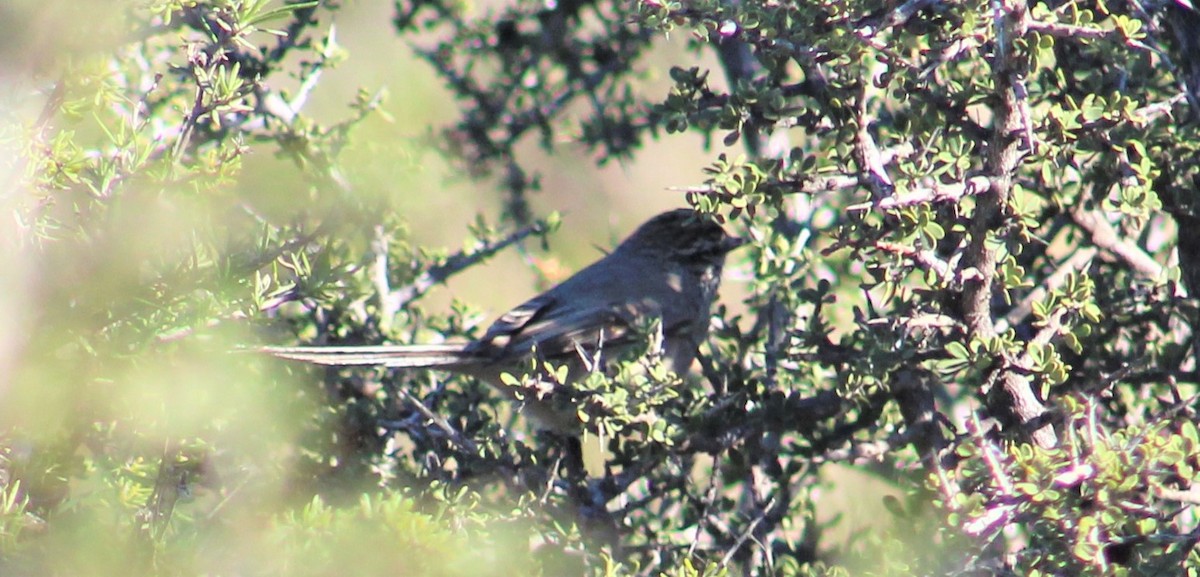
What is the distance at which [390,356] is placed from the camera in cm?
428

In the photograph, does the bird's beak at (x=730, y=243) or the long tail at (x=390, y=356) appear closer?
the long tail at (x=390, y=356)

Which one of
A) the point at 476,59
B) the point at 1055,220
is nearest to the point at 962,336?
the point at 1055,220

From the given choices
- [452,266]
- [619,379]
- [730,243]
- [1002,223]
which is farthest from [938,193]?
[730,243]

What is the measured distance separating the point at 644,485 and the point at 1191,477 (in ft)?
7.68

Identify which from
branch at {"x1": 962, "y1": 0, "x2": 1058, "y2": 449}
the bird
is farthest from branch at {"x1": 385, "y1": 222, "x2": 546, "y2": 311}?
branch at {"x1": 962, "y1": 0, "x2": 1058, "y2": 449}

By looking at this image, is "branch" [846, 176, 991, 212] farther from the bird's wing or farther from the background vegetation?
the bird's wing

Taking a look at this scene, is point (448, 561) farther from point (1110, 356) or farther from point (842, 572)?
point (1110, 356)

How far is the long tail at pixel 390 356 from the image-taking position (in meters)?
4.08

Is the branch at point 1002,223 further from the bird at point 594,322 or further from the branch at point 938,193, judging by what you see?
the bird at point 594,322

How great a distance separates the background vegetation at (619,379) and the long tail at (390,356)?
0.34 feet

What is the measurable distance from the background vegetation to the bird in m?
0.14

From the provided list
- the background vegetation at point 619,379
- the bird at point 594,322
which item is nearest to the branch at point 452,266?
the background vegetation at point 619,379

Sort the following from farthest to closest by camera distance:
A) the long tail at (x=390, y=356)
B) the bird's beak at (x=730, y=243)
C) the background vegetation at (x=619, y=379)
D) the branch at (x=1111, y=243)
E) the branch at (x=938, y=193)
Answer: the bird's beak at (x=730, y=243) → the long tail at (x=390, y=356) → the branch at (x=1111, y=243) → the branch at (x=938, y=193) → the background vegetation at (x=619, y=379)

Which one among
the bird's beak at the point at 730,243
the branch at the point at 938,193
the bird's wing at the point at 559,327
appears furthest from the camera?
the bird's beak at the point at 730,243
